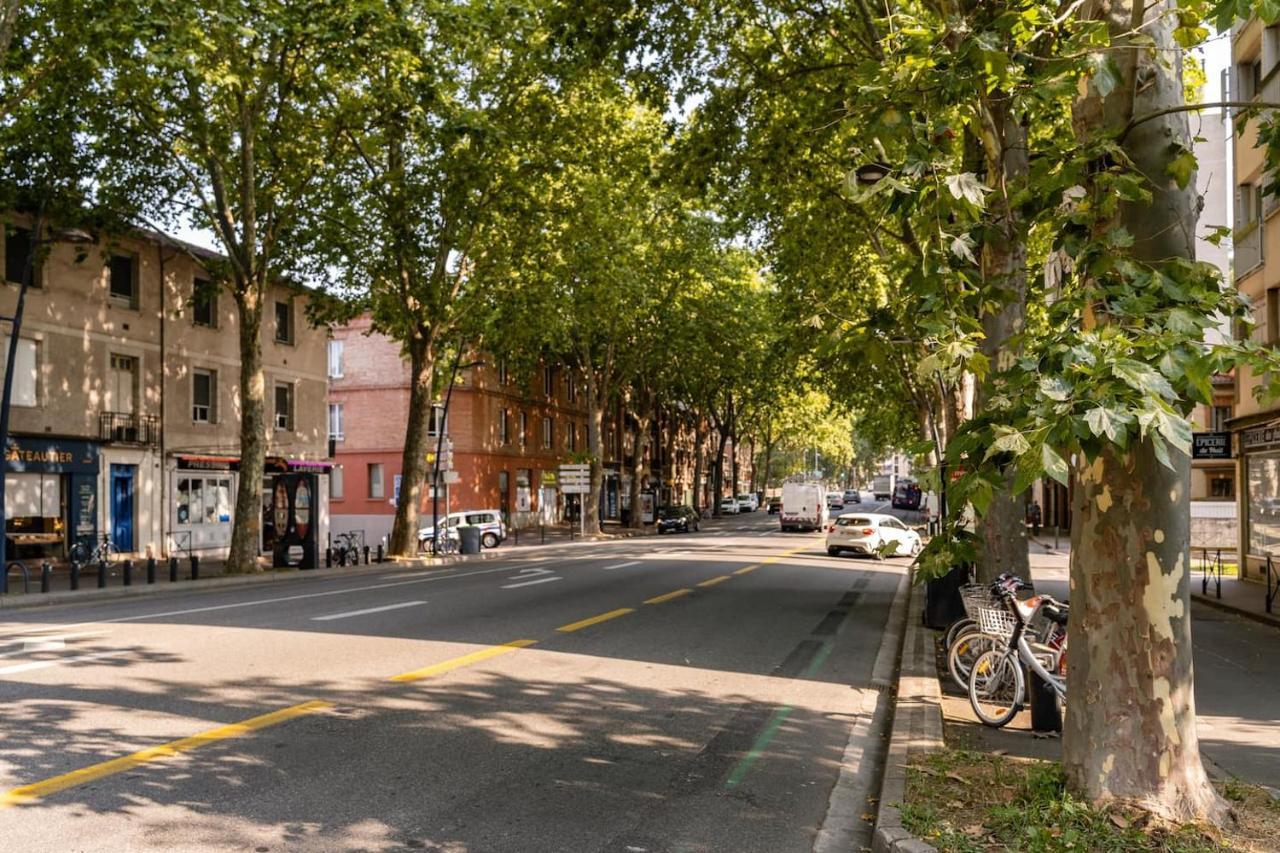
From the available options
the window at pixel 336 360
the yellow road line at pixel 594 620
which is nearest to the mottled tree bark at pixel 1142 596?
the yellow road line at pixel 594 620

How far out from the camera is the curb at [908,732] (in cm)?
501

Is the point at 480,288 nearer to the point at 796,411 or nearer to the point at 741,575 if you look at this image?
the point at 741,575

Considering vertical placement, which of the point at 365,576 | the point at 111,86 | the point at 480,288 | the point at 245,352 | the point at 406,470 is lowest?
the point at 365,576

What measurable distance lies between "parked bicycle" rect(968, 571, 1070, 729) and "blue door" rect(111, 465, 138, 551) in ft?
84.3

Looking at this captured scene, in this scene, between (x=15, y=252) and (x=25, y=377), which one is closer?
(x=15, y=252)

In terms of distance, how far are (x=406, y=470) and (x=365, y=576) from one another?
21.3 ft

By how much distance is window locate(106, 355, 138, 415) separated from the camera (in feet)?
90.5

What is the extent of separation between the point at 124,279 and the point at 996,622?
2713cm

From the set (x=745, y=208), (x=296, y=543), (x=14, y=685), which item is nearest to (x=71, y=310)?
(x=296, y=543)

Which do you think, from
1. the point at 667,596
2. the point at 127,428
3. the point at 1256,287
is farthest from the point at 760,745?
the point at 127,428

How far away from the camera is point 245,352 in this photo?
959 inches

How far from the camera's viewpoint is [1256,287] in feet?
68.1

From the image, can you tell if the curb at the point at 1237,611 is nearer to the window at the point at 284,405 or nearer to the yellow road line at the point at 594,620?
the yellow road line at the point at 594,620

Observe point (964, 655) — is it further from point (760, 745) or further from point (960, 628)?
point (760, 745)
